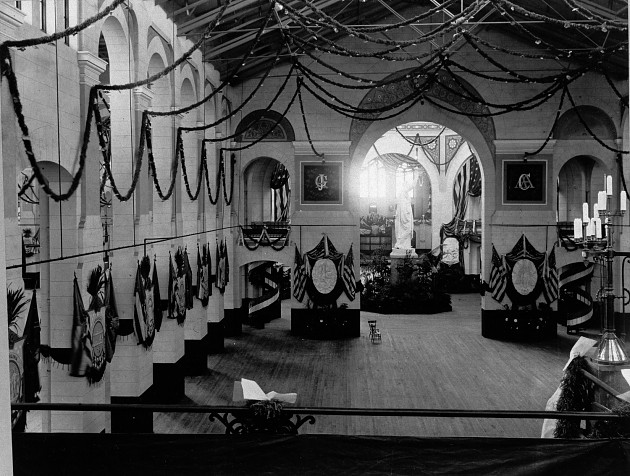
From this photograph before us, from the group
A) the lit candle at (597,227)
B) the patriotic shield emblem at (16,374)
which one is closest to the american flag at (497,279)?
the lit candle at (597,227)

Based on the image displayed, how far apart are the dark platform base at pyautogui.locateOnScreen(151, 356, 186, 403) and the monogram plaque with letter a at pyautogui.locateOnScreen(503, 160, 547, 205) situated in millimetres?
10737

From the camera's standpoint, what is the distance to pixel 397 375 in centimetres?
1423

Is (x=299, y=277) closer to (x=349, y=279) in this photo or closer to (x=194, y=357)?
(x=349, y=279)

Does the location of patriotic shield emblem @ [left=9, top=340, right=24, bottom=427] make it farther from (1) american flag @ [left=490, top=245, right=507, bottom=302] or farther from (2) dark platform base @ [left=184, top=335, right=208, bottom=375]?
(1) american flag @ [left=490, top=245, right=507, bottom=302]

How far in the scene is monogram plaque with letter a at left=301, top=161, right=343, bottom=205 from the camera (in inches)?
729

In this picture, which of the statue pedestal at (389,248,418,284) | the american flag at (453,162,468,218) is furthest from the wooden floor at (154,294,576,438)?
the american flag at (453,162,468,218)

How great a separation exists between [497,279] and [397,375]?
216 inches

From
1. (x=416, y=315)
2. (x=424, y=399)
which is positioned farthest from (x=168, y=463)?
(x=416, y=315)

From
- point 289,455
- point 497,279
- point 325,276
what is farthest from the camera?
point 325,276

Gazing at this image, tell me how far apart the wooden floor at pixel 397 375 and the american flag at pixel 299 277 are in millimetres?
1266

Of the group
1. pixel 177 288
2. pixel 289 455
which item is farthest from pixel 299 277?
pixel 289 455

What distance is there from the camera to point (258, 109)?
60.6 ft

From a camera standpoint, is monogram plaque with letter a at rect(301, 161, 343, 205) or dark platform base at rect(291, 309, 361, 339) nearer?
dark platform base at rect(291, 309, 361, 339)

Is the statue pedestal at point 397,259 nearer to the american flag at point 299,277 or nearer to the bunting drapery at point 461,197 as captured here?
the bunting drapery at point 461,197
